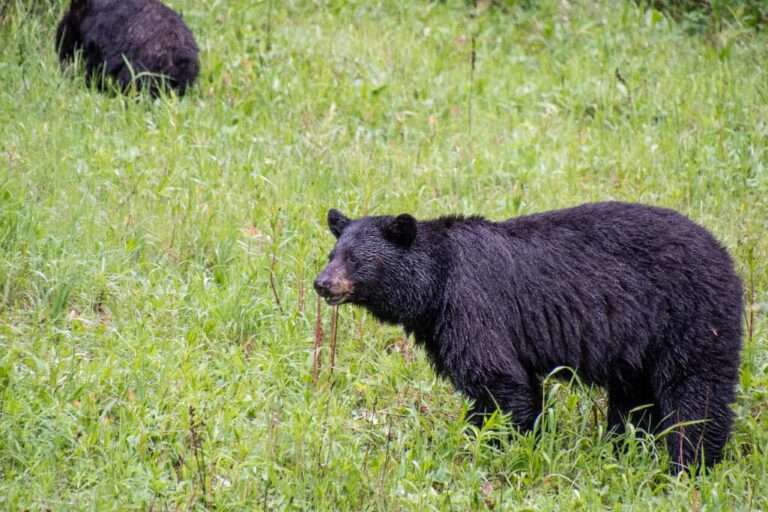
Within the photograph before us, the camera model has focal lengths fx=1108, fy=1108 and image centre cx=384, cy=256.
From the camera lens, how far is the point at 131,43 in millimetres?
9609

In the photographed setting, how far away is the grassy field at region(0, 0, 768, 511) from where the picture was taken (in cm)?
518

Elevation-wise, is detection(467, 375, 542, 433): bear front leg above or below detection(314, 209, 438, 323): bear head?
below

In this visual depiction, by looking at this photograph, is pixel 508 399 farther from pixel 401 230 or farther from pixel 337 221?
pixel 337 221

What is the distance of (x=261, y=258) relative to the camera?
704 cm

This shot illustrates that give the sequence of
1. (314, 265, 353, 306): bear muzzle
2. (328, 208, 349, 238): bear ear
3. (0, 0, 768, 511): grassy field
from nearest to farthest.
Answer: (0, 0, 768, 511): grassy field < (314, 265, 353, 306): bear muzzle < (328, 208, 349, 238): bear ear

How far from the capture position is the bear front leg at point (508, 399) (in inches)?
→ 215

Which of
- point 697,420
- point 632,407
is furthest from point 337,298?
point 697,420

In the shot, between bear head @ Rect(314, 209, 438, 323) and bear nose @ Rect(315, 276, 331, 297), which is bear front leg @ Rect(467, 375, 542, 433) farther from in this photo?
bear nose @ Rect(315, 276, 331, 297)

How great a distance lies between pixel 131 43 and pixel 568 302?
5.44 metres

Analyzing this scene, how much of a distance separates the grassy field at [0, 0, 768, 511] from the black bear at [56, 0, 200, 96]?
0.74ft

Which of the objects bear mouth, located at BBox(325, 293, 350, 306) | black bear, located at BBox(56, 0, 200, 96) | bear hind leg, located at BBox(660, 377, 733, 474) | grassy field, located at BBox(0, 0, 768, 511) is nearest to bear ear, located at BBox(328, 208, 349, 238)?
bear mouth, located at BBox(325, 293, 350, 306)

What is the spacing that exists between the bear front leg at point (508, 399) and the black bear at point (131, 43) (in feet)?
16.3

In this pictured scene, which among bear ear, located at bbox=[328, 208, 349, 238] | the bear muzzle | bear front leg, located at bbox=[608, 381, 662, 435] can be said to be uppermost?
bear ear, located at bbox=[328, 208, 349, 238]

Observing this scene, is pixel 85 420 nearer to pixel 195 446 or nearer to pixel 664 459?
pixel 195 446
